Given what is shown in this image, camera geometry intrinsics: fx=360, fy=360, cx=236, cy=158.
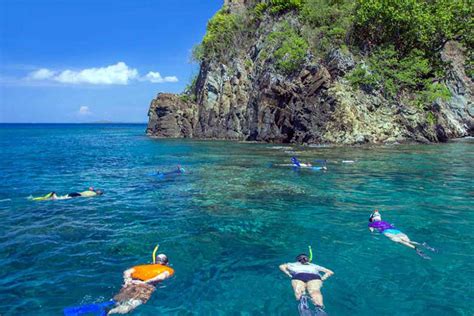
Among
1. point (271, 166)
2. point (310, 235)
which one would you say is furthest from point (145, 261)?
point (271, 166)

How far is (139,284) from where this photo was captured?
9.49m

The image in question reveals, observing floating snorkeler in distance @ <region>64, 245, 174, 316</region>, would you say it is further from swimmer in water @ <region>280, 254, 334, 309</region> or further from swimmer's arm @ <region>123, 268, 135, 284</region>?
swimmer in water @ <region>280, 254, 334, 309</region>

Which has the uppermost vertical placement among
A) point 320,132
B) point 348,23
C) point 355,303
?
point 348,23

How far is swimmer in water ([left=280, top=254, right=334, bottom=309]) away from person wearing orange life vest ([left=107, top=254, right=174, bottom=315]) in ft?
11.5

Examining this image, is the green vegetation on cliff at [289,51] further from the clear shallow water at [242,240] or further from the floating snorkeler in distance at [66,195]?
the floating snorkeler in distance at [66,195]

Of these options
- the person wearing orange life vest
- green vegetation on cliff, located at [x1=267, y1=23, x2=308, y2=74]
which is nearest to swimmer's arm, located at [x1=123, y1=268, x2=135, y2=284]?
the person wearing orange life vest

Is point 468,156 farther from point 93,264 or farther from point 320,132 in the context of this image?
point 93,264

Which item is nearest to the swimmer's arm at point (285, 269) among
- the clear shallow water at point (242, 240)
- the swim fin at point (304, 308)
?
the clear shallow water at point (242, 240)

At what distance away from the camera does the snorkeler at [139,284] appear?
27.9 feet

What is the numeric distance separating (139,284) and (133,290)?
1.10 ft

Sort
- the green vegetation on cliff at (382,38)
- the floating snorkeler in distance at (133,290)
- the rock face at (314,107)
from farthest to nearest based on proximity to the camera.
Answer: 1. the green vegetation on cliff at (382,38)
2. the rock face at (314,107)
3. the floating snorkeler in distance at (133,290)

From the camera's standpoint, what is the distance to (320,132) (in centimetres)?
5175

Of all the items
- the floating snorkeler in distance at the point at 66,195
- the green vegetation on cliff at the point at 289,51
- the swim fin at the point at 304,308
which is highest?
the green vegetation on cliff at the point at 289,51

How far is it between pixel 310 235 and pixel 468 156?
1203 inches
